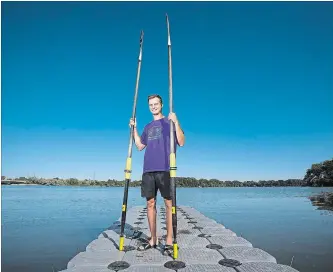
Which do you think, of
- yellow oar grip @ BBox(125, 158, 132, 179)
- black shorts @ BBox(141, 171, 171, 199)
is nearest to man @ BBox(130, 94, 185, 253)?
black shorts @ BBox(141, 171, 171, 199)

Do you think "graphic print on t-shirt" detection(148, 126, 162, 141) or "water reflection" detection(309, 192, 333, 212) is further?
"water reflection" detection(309, 192, 333, 212)

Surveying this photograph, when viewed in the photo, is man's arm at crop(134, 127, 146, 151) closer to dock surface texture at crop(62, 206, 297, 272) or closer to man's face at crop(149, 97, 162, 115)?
man's face at crop(149, 97, 162, 115)

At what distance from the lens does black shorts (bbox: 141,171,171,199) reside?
18.0 feet

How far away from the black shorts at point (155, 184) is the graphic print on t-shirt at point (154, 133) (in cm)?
68

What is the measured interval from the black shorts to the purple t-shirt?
96 millimetres

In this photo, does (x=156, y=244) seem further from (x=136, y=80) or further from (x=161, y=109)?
(x=136, y=80)

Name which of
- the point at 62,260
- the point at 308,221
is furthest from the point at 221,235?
the point at 308,221

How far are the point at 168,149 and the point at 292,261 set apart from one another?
4546 mm

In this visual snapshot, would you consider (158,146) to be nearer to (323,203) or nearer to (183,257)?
(183,257)

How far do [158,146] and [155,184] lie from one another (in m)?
0.73

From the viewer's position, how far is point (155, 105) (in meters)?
5.75

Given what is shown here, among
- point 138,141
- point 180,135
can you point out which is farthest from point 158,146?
point 138,141

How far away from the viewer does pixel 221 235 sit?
23.0ft

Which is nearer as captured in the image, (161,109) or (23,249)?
(161,109)
